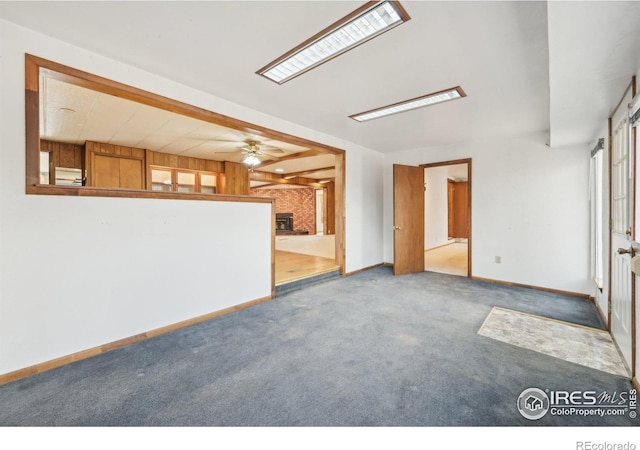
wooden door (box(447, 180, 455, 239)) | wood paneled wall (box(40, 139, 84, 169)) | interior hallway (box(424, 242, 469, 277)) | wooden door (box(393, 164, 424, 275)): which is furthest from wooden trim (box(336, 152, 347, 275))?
wooden door (box(447, 180, 455, 239))

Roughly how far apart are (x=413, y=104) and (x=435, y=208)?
5727 millimetres

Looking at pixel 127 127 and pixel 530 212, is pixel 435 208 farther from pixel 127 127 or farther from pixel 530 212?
pixel 127 127

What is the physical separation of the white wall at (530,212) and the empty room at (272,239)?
0.03 metres

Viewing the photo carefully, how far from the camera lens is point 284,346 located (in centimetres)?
234

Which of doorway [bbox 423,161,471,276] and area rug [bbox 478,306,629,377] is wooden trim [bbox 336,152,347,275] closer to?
doorway [bbox 423,161,471,276]

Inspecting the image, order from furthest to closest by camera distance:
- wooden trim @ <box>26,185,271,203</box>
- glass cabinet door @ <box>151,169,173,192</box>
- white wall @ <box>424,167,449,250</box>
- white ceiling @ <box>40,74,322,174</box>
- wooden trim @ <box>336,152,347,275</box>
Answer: white wall @ <box>424,167,449,250</box>
glass cabinet door @ <box>151,169,173,192</box>
wooden trim @ <box>336,152,347,275</box>
white ceiling @ <box>40,74,322,174</box>
wooden trim @ <box>26,185,271,203</box>

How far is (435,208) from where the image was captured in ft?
27.2

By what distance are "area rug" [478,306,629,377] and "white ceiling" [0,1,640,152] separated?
6.81 feet

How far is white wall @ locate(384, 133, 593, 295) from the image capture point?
3811 millimetres

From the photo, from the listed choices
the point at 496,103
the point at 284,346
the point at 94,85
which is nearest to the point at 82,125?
the point at 94,85

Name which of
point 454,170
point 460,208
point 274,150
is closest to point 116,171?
point 274,150

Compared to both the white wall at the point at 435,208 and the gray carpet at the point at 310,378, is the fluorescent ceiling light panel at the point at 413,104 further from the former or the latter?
the white wall at the point at 435,208

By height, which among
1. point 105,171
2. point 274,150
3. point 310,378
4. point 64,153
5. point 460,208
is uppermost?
point 274,150

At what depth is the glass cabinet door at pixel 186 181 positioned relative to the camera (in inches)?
262
